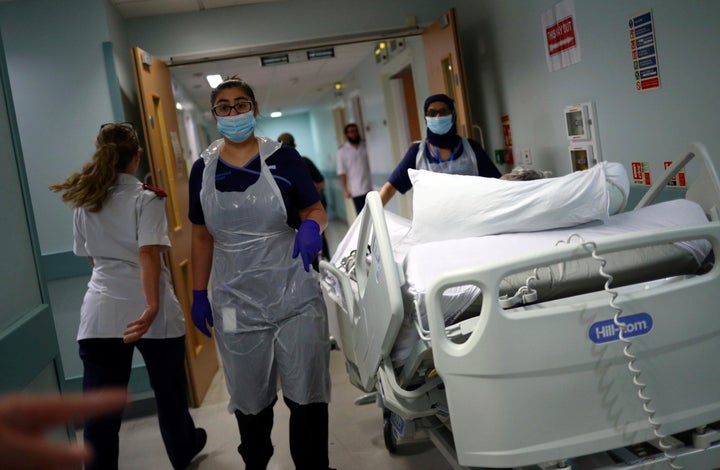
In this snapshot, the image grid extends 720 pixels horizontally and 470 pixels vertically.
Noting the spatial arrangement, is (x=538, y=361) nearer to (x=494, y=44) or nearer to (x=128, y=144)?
(x=128, y=144)

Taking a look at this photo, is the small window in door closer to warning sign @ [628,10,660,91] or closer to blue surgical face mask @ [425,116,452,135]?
blue surgical face mask @ [425,116,452,135]

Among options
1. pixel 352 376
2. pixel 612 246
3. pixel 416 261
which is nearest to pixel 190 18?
pixel 352 376

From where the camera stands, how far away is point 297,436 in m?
2.40

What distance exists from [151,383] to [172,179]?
160 cm

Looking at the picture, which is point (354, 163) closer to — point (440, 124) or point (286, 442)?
point (440, 124)

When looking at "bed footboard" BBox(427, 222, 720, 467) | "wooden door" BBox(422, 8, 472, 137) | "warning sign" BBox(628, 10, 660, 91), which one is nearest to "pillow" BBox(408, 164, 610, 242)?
"bed footboard" BBox(427, 222, 720, 467)

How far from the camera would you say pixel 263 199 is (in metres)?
2.33

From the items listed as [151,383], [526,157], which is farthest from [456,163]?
[151,383]

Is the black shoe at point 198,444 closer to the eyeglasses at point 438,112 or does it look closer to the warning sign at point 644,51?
the eyeglasses at point 438,112

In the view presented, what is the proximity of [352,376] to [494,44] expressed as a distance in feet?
8.85

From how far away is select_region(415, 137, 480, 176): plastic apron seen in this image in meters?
3.46

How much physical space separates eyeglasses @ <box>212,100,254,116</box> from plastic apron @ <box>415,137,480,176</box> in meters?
1.26

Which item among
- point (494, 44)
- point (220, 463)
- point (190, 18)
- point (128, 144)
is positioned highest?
point (190, 18)

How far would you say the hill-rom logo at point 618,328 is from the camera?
156 centimetres
